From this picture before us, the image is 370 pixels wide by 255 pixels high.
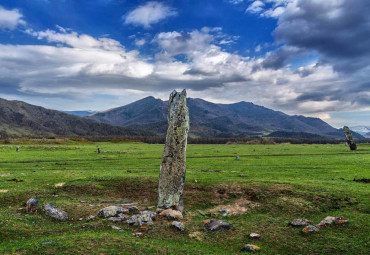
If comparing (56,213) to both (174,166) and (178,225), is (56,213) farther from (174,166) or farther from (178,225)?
(174,166)

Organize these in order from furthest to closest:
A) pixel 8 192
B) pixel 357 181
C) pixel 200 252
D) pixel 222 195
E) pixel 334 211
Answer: pixel 357 181
pixel 222 195
pixel 8 192
pixel 334 211
pixel 200 252

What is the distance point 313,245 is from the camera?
15.8 meters

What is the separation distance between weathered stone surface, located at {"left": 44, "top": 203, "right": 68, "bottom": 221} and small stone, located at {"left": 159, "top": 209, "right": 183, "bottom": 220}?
7.19 metres

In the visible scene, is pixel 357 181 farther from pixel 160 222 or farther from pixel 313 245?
pixel 160 222

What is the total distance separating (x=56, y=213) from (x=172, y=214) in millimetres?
8701

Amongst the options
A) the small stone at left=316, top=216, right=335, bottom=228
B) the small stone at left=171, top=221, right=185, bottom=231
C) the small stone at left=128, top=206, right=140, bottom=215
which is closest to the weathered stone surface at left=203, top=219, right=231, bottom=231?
the small stone at left=171, top=221, right=185, bottom=231

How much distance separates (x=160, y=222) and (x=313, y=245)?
32.8 ft

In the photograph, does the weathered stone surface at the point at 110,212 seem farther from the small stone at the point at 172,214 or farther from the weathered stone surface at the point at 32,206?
the weathered stone surface at the point at 32,206

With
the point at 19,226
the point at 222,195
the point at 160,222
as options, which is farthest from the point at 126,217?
the point at 222,195

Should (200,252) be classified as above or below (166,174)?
below

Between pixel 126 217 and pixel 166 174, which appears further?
pixel 166 174

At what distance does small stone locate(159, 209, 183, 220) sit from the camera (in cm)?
1961

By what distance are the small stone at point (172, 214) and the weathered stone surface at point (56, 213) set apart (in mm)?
7189

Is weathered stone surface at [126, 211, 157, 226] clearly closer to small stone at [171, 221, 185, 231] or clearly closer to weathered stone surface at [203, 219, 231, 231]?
small stone at [171, 221, 185, 231]
